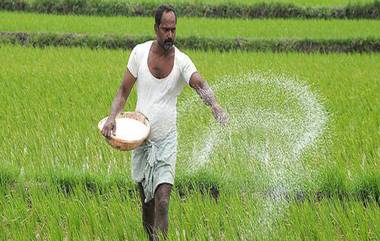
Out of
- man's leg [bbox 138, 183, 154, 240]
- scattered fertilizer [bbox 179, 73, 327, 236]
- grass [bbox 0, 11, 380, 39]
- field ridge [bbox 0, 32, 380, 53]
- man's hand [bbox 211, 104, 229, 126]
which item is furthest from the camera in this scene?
grass [bbox 0, 11, 380, 39]

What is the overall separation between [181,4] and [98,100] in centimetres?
770

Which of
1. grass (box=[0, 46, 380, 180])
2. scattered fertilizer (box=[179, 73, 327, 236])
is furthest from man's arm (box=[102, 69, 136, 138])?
grass (box=[0, 46, 380, 180])

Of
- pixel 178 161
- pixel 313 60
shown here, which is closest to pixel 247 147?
pixel 178 161

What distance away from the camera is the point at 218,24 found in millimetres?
13273

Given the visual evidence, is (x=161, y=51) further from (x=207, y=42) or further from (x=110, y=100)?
(x=207, y=42)

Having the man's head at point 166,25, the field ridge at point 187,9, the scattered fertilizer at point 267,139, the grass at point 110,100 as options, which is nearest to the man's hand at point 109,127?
the man's head at point 166,25

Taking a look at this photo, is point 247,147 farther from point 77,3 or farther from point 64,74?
point 77,3

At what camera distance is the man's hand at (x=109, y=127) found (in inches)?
→ 143

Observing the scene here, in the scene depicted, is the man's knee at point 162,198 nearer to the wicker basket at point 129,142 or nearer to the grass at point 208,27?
the wicker basket at point 129,142

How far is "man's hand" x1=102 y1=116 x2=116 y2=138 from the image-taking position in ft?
11.9

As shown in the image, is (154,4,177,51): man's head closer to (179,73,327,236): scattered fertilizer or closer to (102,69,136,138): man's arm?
(102,69,136,138): man's arm

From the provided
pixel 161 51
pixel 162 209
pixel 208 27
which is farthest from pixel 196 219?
pixel 208 27

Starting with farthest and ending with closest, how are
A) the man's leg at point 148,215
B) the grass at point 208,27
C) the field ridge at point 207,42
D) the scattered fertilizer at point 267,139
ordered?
the grass at point 208,27 → the field ridge at point 207,42 → the scattered fertilizer at point 267,139 → the man's leg at point 148,215

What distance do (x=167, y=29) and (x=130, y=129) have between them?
0.49m
